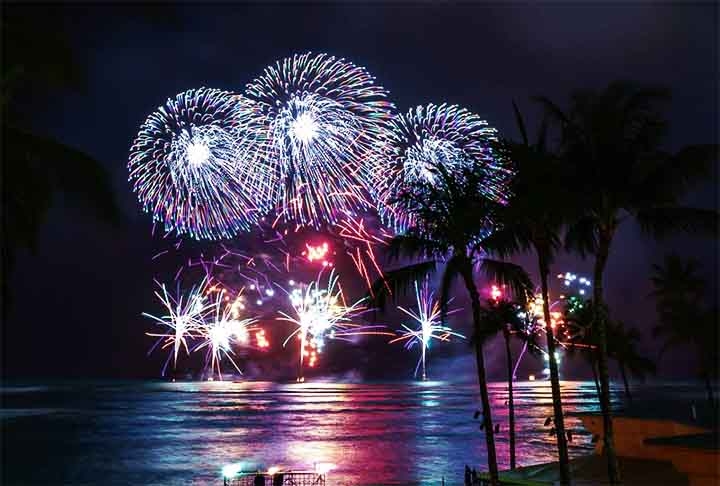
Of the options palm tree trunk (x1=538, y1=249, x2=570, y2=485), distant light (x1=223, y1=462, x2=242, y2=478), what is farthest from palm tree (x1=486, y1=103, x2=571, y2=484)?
distant light (x1=223, y1=462, x2=242, y2=478)

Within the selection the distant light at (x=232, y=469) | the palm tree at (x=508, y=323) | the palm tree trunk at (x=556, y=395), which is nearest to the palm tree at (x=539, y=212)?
the palm tree trunk at (x=556, y=395)

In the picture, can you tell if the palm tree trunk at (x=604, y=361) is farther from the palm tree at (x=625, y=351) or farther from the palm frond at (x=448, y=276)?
the palm tree at (x=625, y=351)

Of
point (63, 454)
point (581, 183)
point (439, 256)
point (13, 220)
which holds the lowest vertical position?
point (63, 454)

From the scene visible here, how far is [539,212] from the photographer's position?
18.7m

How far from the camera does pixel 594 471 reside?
2261 centimetres

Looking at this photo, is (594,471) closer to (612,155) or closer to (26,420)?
(612,155)

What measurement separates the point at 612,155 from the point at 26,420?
75.5 meters

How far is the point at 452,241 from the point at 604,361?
218 inches

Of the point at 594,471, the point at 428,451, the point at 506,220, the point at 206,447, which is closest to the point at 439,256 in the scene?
the point at 506,220

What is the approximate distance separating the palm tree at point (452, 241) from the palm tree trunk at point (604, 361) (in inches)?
108

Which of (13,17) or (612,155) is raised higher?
(612,155)

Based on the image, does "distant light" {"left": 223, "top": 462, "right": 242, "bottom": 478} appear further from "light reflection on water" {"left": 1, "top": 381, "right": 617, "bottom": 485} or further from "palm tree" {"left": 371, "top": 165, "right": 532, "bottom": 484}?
"palm tree" {"left": 371, "top": 165, "right": 532, "bottom": 484}

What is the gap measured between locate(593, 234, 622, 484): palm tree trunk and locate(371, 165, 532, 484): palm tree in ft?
9.03

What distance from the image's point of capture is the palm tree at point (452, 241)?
2005cm
